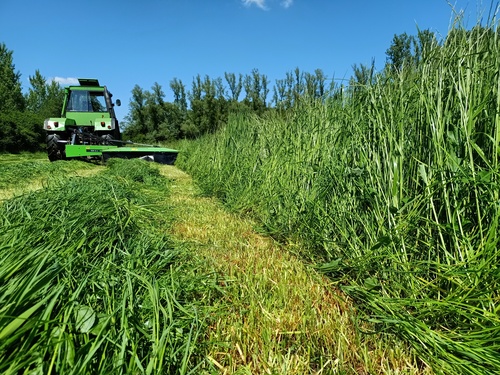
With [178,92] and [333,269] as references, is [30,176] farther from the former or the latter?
[178,92]

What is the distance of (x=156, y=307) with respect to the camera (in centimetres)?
110

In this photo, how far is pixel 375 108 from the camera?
A: 1.81 m

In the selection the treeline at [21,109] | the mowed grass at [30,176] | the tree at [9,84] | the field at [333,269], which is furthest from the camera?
the tree at [9,84]

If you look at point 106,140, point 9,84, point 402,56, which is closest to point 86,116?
point 106,140

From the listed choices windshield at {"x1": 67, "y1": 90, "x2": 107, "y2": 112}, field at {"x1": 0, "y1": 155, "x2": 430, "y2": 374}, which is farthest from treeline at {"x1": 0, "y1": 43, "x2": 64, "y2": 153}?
field at {"x1": 0, "y1": 155, "x2": 430, "y2": 374}

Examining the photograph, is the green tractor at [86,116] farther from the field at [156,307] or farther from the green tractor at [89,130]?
the field at [156,307]

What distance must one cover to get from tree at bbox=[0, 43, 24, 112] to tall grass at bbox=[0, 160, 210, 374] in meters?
30.9

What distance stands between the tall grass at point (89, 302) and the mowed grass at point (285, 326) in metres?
0.13

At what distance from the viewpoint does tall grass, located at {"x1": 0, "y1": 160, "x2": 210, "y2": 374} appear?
0.85m

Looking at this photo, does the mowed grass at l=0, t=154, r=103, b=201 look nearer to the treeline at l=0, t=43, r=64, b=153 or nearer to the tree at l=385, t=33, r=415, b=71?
the tree at l=385, t=33, r=415, b=71

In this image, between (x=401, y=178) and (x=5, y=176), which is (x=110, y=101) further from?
(x=401, y=178)

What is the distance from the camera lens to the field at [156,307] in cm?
90

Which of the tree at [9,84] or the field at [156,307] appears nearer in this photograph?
the field at [156,307]

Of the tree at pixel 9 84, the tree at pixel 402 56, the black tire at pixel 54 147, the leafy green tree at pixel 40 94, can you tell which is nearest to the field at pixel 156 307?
the tree at pixel 402 56
